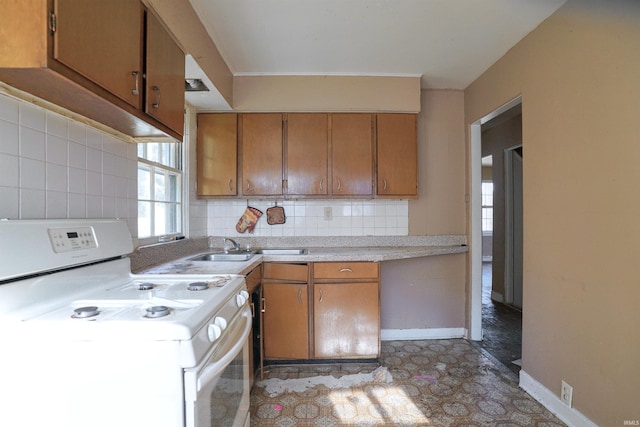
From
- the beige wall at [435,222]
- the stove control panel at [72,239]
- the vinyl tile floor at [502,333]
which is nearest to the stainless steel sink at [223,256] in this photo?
the stove control panel at [72,239]

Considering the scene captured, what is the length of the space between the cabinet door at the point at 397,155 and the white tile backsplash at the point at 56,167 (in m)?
1.88

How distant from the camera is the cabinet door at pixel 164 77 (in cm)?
129

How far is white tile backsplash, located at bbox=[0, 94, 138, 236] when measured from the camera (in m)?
1.01

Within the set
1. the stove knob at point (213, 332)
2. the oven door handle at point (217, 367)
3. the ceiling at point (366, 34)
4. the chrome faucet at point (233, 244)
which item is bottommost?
the oven door handle at point (217, 367)

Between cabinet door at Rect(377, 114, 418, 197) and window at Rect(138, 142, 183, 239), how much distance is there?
167 centimetres

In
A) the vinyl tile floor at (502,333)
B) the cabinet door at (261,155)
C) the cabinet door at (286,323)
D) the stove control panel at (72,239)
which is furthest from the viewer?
the cabinet door at (261,155)

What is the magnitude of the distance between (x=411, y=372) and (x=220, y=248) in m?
1.88

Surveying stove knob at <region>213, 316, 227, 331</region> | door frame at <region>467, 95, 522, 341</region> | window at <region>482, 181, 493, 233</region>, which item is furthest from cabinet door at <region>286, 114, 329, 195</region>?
window at <region>482, 181, 493, 233</region>

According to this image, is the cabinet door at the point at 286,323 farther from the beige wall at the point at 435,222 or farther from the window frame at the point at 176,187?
the beige wall at the point at 435,222

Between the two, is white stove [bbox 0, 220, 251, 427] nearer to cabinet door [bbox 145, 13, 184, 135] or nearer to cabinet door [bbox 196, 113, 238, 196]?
cabinet door [bbox 145, 13, 184, 135]

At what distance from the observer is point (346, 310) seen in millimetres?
2293

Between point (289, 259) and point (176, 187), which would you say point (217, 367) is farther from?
point (176, 187)

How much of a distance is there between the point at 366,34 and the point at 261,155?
1.22 metres

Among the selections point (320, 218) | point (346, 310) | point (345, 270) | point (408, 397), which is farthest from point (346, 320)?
point (320, 218)
